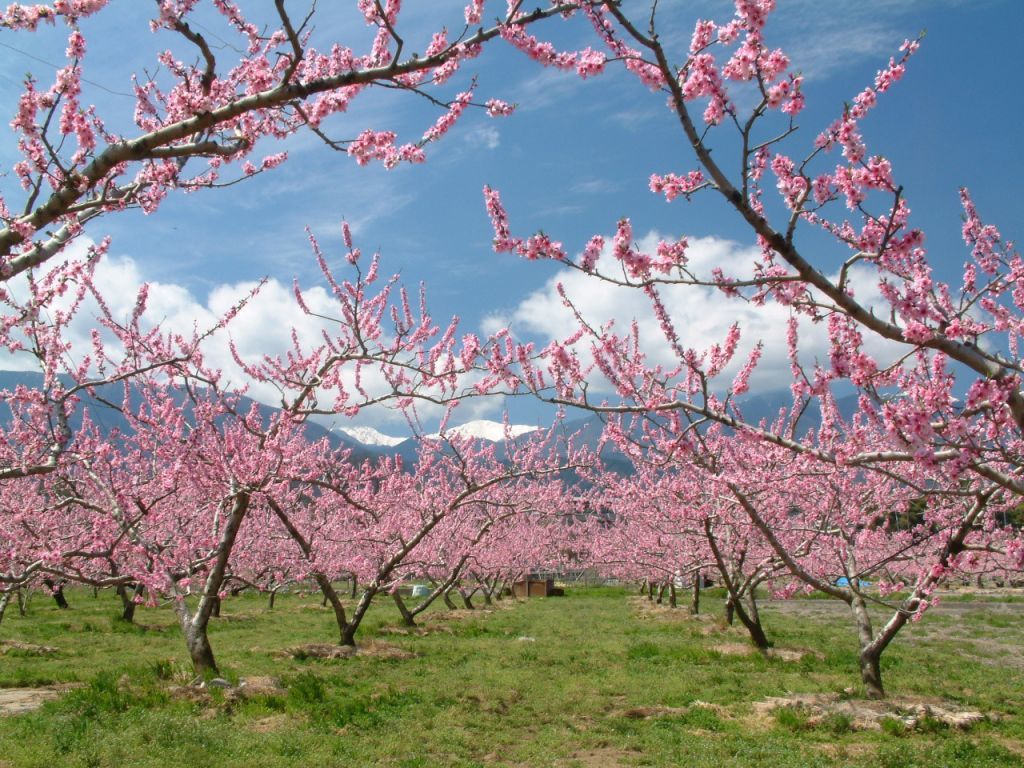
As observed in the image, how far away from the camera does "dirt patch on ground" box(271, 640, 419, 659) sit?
51.4ft

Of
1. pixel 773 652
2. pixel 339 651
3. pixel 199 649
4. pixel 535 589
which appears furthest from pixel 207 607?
pixel 535 589

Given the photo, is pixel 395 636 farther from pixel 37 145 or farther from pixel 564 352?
pixel 37 145

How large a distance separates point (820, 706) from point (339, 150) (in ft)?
33.8

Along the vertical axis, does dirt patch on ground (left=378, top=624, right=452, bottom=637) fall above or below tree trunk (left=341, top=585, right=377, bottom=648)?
below

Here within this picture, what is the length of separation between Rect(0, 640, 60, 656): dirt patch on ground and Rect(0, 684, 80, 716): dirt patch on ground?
4669 mm

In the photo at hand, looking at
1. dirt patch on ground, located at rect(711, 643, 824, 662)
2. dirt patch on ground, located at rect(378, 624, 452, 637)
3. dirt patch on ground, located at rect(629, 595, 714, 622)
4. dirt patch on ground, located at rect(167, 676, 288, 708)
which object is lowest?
dirt patch on ground, located at rect(629, 595, 714, 622)

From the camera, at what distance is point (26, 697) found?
10891mm

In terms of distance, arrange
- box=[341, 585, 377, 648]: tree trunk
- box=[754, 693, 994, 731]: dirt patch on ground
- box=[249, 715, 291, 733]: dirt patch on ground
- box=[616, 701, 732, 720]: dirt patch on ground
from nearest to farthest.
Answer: box=[249, 715, 291, 733]: dirt patch on ground → box=[754, 693, 994, 731]: dirt patch on ground → box=[616, 701, 732, 720]: dirt patch on ground → box=[341, 585, 377, 648]: tree trunk

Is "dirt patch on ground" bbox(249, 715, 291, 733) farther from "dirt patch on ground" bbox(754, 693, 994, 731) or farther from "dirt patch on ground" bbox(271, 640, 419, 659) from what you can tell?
"dirt patch on ground" bbox(754, 693, 994, 731)

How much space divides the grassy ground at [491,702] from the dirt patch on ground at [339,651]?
0.27 m

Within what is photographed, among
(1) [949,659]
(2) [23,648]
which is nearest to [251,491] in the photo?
(2) [23,648]

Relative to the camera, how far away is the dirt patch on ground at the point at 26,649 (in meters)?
15.6

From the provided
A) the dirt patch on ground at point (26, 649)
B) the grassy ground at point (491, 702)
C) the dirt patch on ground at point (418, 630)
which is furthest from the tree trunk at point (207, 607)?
the dirt patch on ground at point (418, 630)

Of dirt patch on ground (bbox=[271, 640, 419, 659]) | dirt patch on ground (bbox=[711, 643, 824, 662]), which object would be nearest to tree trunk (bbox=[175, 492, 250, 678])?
dirt patch on ground (bbox=[271, 640, 419, 659])
